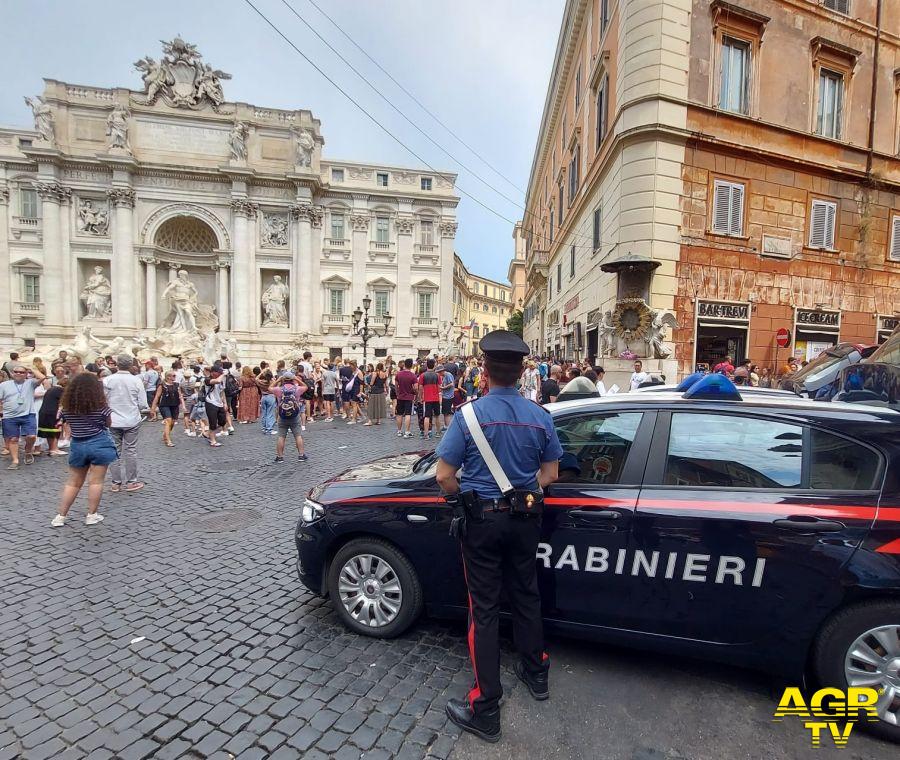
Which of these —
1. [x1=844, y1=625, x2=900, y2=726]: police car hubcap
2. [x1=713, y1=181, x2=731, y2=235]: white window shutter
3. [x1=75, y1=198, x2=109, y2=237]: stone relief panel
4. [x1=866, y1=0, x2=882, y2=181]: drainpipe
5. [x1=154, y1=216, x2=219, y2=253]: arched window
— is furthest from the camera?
[x1=154, y1=216, x2=219, y2=253]: arched window

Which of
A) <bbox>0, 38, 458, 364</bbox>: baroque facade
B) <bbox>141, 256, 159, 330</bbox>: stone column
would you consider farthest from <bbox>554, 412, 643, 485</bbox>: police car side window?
<bbox>141, 256, 159, 330</bbox>: stone column

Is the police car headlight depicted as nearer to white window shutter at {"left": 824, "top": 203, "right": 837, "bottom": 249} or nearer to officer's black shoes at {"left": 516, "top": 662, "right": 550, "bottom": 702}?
officer's black shoes at {"left": 516, "top": 662, "right": 550, "bottom": 702}

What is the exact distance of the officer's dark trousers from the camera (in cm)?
244

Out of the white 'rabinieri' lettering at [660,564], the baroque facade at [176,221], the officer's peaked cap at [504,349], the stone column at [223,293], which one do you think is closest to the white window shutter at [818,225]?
the white 'rabinieri' lettering at [660,564]

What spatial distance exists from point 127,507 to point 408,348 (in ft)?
117

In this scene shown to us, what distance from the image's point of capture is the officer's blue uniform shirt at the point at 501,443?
2486 millimetres

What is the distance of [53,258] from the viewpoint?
3512 cm

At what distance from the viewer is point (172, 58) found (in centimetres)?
3647

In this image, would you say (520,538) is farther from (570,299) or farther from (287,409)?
(570,299)

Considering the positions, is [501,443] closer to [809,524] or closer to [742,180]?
[809,524]

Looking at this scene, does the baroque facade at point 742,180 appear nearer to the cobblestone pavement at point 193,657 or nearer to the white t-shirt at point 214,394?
the white t-shirt at point 214,394

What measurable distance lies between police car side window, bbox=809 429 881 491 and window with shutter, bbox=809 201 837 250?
53.5ft

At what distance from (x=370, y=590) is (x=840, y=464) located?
306 cm

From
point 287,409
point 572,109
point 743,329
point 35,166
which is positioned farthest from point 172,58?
point 743,329
